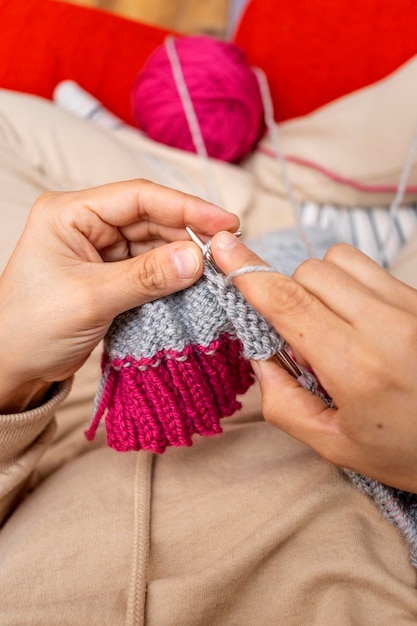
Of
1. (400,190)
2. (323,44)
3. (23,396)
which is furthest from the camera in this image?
(323,44)

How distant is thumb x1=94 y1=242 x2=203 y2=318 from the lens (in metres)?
0.58

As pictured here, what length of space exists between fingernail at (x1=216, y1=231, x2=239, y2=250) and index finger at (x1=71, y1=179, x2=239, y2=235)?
0.24 ft

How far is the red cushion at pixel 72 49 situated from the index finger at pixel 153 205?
3.30ft

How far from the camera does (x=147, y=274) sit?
58 centimetres

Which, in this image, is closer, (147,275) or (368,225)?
(147,275)

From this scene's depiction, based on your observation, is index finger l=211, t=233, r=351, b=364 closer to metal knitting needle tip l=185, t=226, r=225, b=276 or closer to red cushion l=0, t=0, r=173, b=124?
metal knitting needle tip l=185, t=226, r=225, b=276

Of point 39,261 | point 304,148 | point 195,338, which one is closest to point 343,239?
point 304,148

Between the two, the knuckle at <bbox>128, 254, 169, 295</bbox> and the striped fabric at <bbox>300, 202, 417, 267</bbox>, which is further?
the striped fabric at <bbox>300, 202, 417, 267</bbox>

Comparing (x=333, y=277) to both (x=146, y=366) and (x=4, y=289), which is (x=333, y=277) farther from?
(x=4, y=289)

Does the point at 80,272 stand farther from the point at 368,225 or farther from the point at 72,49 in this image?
the point at 72,49

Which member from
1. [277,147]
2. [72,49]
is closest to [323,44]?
[277,147]

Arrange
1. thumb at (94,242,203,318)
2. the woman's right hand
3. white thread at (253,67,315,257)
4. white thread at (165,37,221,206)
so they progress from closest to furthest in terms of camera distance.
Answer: the woman's right hand
thumb at (94,242,203,318)
white thread at (253,67,315,257)
white thread at (165,37,221,206)

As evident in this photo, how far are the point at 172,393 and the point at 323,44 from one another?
3.76 ft

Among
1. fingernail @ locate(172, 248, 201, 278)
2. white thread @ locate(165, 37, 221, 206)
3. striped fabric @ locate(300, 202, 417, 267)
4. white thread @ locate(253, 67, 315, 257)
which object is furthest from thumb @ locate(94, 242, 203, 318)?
white thread @ locate(165, 37, 221, 206)
